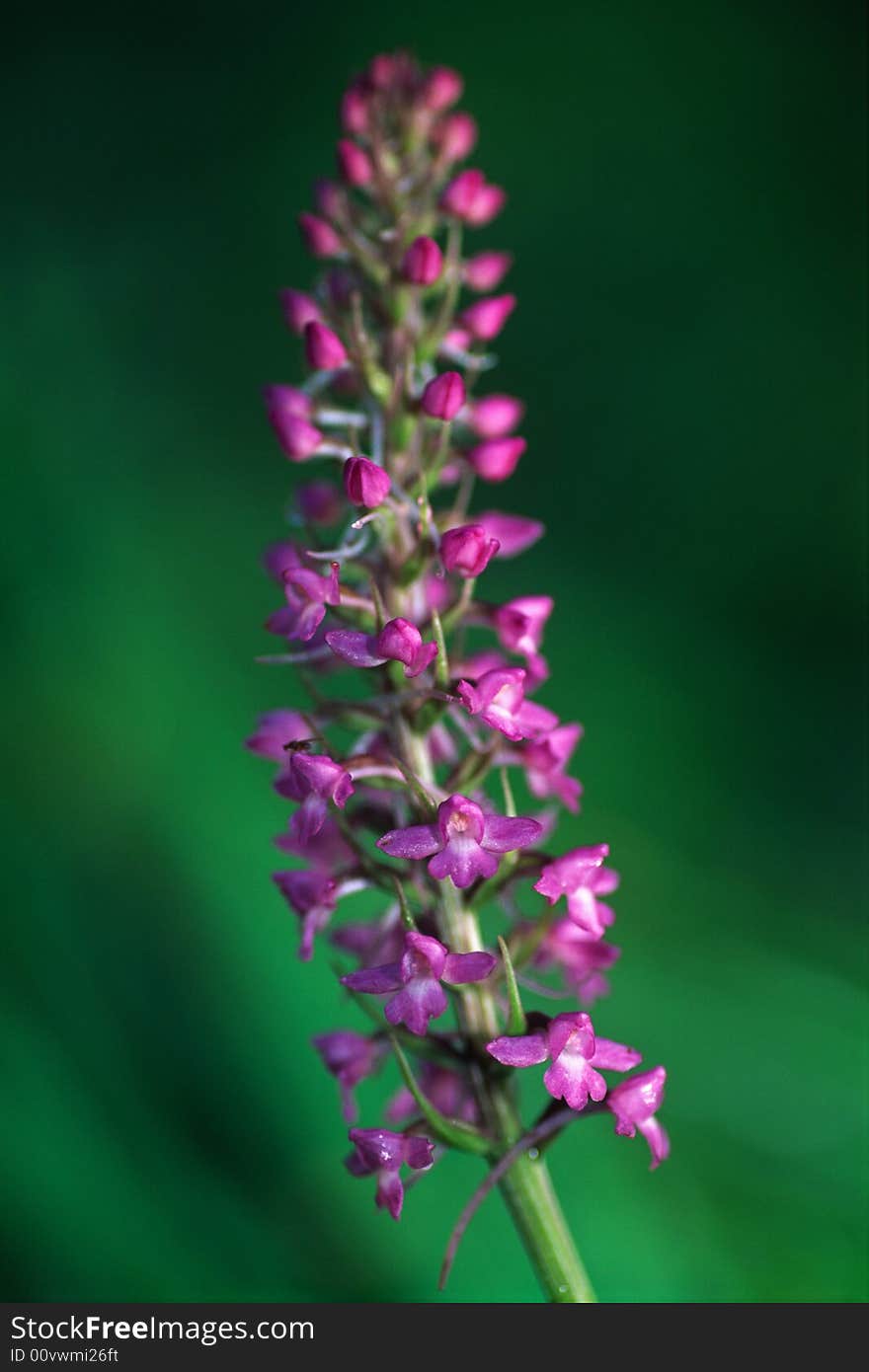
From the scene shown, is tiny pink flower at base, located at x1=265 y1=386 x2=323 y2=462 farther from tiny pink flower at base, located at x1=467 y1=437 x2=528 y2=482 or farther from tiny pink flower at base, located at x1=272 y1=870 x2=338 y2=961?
tiny pink flower at base, located at x1=272 y1=870 x2=338 y2=961

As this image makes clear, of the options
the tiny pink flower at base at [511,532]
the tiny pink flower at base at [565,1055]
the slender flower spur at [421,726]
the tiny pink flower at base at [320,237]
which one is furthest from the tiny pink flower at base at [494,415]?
the tiny pink flower at base at [565,1055]

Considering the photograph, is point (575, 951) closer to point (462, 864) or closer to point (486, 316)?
point (462, 864)

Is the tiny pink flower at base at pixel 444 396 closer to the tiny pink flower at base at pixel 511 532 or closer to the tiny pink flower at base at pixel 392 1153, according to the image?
the tiny pink flower at base at pixel 511 532

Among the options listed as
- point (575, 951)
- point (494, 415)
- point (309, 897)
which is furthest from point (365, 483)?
point (575, 951)

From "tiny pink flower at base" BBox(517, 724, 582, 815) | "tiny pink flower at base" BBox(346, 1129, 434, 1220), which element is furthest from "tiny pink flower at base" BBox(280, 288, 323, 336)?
"tiny pink flower at base" BBox(346, 1129, 434, 1220)

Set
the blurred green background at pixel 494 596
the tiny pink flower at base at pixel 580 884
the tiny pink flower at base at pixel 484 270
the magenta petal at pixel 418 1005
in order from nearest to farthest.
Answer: the magenta petal at pixel 418 1005
the tiny pink flower at base at pixel 580 884
the tiny pink flower at base at pixel 484 270
the blurred green background at pixel 494 596

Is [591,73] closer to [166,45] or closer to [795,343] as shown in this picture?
[795,343]
